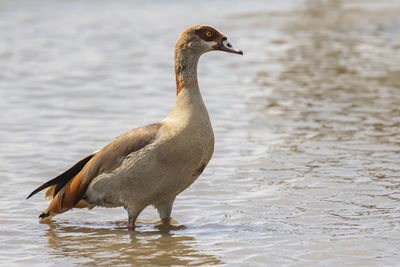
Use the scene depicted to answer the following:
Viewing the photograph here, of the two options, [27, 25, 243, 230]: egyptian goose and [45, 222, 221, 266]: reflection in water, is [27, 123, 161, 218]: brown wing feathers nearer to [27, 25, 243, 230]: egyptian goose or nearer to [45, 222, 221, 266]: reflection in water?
[27, 25, 243, 230]: egyptian goose

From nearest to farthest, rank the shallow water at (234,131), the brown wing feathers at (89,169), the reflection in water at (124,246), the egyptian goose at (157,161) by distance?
the reflection in water at (124,246)
the shallow water at (234,131)
the egyptian goose at (157,161)
the brown wing feathers at (89,169)

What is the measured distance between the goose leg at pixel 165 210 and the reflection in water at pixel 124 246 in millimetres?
83

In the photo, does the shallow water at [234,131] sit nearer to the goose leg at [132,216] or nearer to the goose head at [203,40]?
the goose leg at [132,216]

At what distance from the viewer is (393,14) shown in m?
21.4

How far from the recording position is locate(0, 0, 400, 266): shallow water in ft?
21.9

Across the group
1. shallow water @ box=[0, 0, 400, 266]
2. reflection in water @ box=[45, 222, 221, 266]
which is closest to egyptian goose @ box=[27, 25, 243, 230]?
reflection in water @ box=[45, 222, 221, 266]

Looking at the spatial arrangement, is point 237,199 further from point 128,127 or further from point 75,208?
point 128,127

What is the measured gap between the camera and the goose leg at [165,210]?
7.21m

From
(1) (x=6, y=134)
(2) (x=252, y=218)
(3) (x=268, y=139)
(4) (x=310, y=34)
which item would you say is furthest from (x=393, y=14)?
(2) (x=252, y=218)

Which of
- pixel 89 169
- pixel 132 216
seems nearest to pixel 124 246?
pixel 132 216

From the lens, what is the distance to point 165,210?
7.24m

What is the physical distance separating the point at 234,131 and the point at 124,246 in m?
4.42

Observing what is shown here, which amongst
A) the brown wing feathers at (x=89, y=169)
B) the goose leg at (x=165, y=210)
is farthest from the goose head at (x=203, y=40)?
the goose leg at (x=165, y=210)

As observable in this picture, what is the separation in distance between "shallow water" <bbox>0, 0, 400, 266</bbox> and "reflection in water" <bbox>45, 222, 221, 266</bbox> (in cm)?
2
